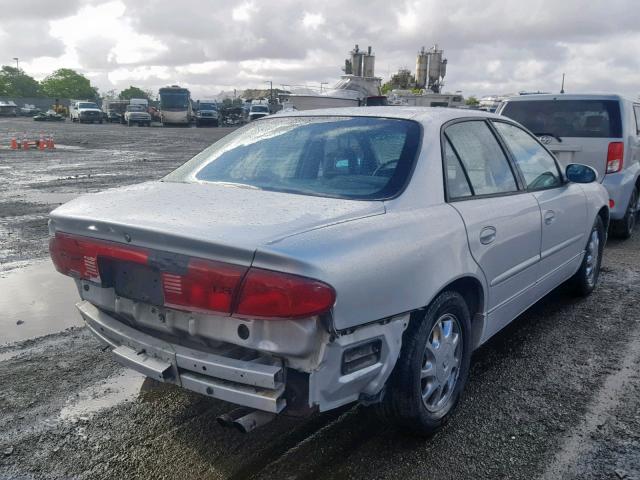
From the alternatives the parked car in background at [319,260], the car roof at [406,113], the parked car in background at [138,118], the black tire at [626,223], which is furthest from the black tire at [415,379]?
the parked car in background at [138,118]

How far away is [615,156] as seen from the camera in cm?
697

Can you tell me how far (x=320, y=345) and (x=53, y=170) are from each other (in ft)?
47.4

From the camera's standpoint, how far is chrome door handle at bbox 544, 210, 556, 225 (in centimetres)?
395

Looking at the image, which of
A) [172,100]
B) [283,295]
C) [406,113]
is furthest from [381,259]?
[172,100]

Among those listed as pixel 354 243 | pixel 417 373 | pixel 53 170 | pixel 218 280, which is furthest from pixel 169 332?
pixel 53 170

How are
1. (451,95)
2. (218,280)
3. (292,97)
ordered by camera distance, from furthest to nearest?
(451,95) → (292,97) → (218,280)

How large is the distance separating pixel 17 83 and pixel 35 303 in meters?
131

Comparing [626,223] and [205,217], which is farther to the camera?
[626,223]

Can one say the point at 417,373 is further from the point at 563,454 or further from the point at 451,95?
the point at 451,95

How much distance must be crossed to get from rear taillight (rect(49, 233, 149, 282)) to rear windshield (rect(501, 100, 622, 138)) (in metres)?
6.04

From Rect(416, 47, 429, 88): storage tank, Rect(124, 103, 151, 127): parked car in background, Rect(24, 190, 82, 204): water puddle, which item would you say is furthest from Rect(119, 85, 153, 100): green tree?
Rect(24, 190, 82, 204): water puddle

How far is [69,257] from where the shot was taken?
110 inches

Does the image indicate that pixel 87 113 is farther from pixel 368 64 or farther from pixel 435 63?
pixel 435 63

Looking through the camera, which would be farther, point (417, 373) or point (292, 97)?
point (292, 97)
